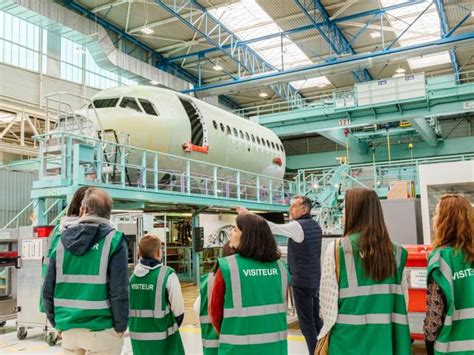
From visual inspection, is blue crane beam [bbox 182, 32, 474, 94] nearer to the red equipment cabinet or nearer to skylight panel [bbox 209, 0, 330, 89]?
skylight panel [bbox 209, 0, 330, 89]

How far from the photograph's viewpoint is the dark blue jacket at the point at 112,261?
368 centimetres

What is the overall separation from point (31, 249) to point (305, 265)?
15.8ft

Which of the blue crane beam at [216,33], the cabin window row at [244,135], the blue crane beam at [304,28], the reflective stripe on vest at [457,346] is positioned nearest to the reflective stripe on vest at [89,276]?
the reflective stripe on vest at [457,346]

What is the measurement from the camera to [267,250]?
342cm

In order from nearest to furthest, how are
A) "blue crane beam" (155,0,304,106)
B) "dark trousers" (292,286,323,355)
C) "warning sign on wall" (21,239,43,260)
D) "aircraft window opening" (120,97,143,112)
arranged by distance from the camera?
"dark trousers" (292,286,323,355) < "warning sign on wall" (21,239,43,260) < "aircraft window opening" (120,97,143,112) < "blue crane beam" (155,0,304,106)

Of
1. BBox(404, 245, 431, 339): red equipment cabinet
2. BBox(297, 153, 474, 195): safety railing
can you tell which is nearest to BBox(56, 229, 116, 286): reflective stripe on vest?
BBox(404, 245, 431, 339): red equipment cabinet

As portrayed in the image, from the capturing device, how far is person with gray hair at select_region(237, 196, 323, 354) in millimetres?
5652

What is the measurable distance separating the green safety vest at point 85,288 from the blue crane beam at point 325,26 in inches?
763

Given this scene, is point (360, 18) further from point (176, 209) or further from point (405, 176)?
point (176, 209)

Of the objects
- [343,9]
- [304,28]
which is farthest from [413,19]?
[304,28]

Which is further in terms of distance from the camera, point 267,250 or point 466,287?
point 267,250

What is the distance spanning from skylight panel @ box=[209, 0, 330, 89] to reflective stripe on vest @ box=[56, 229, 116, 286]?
63.2ft

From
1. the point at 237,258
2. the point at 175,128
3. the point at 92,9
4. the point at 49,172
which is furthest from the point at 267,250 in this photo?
the point at 92,9

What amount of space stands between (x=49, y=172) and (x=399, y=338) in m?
10.2
